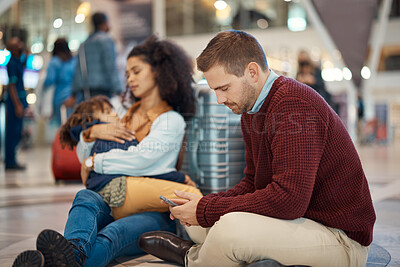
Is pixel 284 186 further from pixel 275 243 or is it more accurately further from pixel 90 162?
pixel 90 162

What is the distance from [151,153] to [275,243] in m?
0.93

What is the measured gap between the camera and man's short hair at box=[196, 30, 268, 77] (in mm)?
1486

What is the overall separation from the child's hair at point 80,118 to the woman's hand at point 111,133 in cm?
13

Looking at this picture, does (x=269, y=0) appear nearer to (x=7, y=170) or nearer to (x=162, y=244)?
(x=7, y=170)

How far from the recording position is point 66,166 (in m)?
4.32

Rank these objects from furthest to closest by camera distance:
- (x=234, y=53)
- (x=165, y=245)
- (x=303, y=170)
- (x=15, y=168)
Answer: (x=15, y=168) → (x=165, y=245) → (x=234, y=53) → (x=303, y=170)

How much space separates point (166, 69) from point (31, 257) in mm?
1331

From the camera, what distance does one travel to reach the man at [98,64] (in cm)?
473


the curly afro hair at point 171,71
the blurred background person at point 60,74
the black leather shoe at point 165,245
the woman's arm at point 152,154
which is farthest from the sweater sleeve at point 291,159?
the blurred background person at point 60,74

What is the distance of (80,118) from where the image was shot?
2438mm

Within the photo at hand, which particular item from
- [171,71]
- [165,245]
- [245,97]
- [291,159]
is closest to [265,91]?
[245,97]

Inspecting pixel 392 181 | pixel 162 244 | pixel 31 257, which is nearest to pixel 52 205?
pixel 162 244

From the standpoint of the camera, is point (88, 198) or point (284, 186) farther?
point (88, 198)

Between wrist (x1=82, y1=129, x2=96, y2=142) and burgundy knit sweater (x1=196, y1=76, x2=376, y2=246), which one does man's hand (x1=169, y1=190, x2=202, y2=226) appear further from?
wrist (x1=82, y1=129, x2=96, y2=142)
